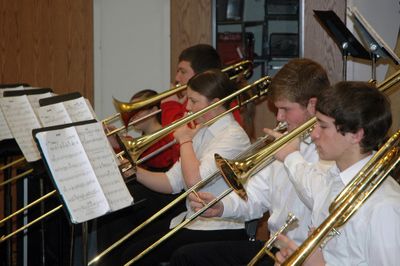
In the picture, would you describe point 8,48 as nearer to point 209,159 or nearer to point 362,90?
point 209,159

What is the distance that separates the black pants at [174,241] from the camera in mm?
2746

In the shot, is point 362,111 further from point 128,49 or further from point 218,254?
point 128,49

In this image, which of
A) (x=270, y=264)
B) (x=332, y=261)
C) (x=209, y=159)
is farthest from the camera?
(x=209, y=159)

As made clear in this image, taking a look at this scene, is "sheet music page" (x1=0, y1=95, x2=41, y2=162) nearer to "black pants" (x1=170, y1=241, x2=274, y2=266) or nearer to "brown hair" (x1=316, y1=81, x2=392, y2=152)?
"black pants" (x1=170, y1=241, x2=274, y2=266)

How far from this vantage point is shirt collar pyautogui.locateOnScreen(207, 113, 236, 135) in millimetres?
2992

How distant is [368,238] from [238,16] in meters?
2.83

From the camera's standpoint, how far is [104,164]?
2037 millimetres

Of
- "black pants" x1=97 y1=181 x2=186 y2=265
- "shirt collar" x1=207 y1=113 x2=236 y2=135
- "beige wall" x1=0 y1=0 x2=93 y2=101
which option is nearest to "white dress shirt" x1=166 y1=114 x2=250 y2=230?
"shirt collar" x1=207 y1=113 x2=236 y2=135

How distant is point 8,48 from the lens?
481 cm

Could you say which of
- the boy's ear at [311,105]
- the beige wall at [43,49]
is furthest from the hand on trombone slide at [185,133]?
the beige wall at [43,49]

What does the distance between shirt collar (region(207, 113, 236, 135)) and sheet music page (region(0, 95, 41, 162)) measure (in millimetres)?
859

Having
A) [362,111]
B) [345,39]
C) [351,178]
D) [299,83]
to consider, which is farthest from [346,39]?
[351,178]

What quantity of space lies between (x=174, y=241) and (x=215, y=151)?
1.48ft

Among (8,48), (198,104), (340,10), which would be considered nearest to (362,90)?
(198,104)
